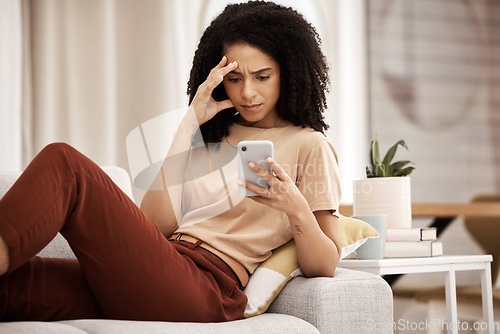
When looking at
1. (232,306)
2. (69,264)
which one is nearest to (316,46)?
(232,306)

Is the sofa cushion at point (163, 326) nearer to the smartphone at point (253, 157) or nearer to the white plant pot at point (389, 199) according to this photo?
the smartphone at point (253, 157)

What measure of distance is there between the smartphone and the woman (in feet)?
0.07

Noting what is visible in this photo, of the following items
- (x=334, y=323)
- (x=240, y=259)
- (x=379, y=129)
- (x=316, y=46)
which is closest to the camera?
(x=334, y=323)

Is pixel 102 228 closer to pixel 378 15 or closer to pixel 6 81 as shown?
pixel 6 81

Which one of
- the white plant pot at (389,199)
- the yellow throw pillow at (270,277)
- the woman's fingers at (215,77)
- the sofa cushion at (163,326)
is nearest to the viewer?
the sofa cushion at (163,326)

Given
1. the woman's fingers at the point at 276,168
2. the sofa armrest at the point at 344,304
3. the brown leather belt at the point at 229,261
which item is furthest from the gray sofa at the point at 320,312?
the woman's fingers at the point at 276,168

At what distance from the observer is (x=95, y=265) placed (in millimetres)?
1196

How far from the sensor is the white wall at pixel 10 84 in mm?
2578

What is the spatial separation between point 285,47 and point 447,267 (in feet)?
2.99

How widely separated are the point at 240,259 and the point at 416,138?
2228mm

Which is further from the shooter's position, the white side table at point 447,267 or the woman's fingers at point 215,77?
the white side table at point 447,267

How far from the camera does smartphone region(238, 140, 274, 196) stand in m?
1.28

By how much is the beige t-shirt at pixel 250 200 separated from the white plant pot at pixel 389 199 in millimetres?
598

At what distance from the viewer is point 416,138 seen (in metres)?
3.36
